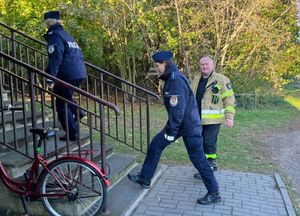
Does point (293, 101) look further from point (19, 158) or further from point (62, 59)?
point (19, 158)

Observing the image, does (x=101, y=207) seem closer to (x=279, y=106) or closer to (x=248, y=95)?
(x=248, y=95)

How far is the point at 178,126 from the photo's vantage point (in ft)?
13.3

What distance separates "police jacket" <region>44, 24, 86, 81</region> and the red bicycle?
1039 millimetres

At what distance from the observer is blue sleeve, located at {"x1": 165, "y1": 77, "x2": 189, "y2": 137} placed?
13.1ft

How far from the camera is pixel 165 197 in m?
4.42

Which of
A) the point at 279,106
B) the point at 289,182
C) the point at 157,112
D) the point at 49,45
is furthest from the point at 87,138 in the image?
the point at 279,106

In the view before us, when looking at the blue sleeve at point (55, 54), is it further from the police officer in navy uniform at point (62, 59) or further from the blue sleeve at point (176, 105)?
the blue sleeve at point (176, 105)

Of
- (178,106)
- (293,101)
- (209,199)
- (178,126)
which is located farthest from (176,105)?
(293,101)

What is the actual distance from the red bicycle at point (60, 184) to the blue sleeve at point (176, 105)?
0.96 metres

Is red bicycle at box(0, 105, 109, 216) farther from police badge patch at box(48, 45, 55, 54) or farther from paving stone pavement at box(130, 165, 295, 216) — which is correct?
police badge patch at box(48, 45, 55, 54)

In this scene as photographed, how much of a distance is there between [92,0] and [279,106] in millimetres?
7631

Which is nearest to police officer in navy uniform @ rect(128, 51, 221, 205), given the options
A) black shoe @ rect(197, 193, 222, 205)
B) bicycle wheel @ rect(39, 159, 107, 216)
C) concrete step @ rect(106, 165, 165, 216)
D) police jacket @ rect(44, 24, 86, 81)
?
black shoe @ rect(197, 193, 222, 205)

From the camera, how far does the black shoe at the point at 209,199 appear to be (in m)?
4.22

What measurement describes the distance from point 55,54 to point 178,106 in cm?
161
